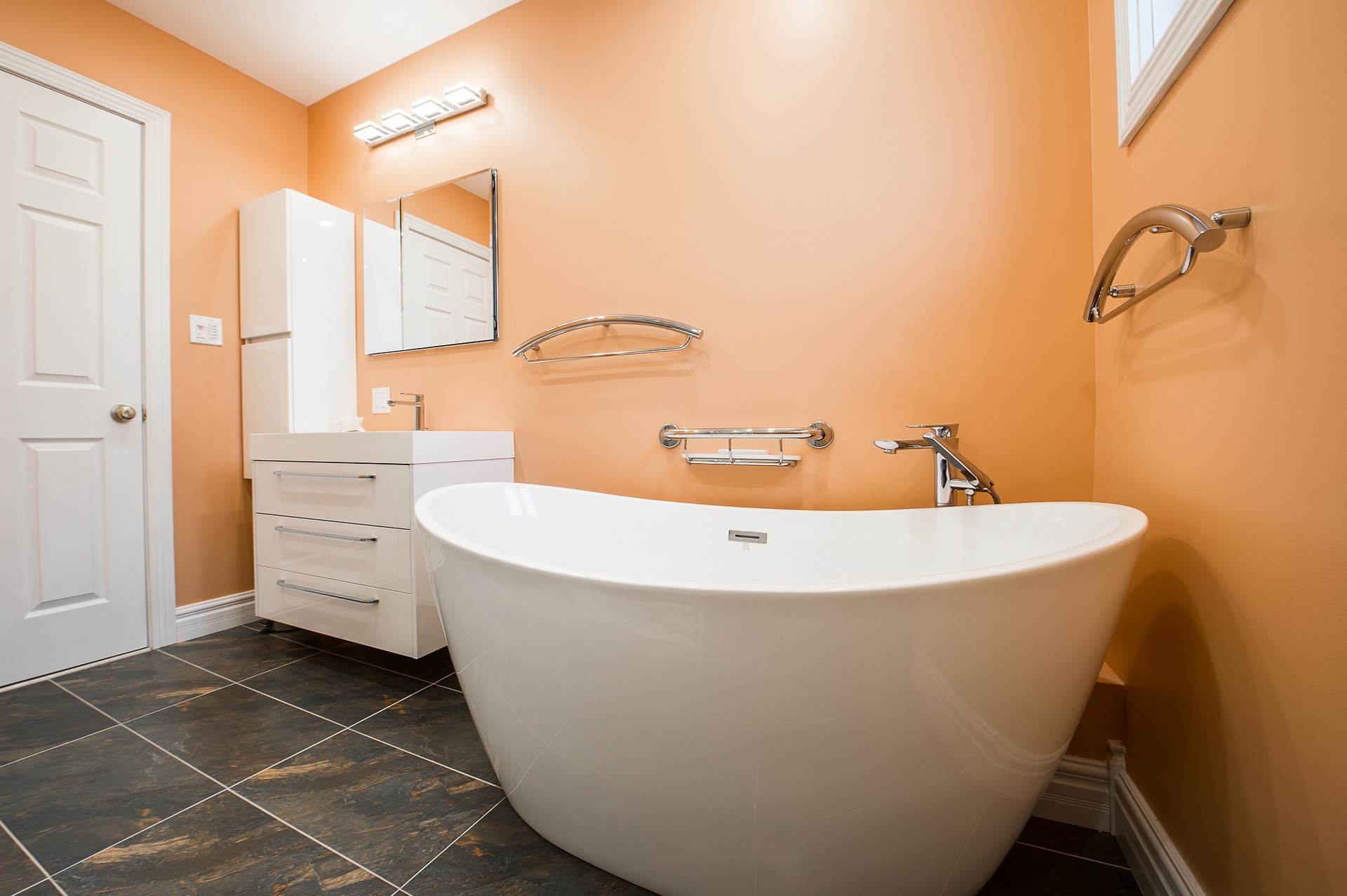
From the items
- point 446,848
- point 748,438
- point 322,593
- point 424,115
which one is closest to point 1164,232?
point 748,438

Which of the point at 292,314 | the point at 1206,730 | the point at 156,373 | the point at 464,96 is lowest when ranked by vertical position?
the point at 1206,730

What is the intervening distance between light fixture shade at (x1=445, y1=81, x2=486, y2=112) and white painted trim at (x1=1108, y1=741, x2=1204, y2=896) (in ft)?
9.22

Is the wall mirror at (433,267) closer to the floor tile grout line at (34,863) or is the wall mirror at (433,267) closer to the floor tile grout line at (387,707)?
the floor tile grout line at (387,707)

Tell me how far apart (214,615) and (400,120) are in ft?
7.37

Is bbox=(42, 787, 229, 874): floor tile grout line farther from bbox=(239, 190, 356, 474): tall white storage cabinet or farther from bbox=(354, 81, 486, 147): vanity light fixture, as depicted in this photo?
bbox=(354, 81, 486, 147): vanity light fixture

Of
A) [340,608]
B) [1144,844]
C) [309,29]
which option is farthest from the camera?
[309,29]

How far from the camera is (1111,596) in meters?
0.69

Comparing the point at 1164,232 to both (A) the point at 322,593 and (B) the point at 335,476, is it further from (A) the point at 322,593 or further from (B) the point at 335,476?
(A) the point at 322,593

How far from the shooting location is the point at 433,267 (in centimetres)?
221

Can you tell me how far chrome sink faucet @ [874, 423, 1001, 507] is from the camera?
1204 millimetres

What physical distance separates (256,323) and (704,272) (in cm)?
201

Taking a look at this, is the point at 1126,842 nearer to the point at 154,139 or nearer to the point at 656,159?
the point at 656,159

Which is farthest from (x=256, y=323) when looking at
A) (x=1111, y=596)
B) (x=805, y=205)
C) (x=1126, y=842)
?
(x=1126, y=842)

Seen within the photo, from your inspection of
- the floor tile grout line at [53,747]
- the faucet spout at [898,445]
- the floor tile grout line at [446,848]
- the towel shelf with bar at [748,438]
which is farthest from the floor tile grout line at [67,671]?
the faucet spout at [898,445]
